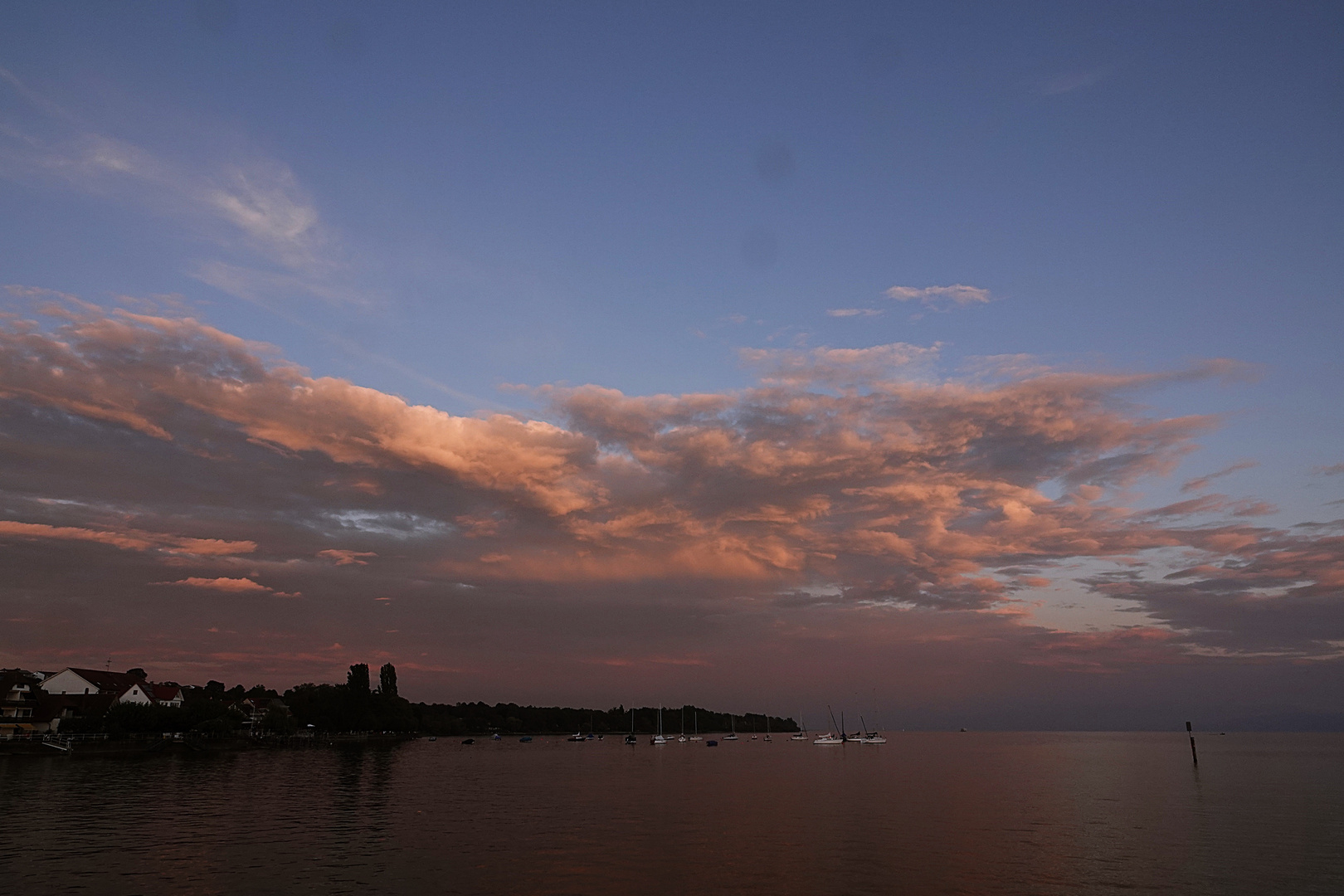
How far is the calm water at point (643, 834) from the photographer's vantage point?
3994 centimetres

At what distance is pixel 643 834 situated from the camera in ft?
185

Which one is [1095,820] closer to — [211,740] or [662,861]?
[662,861]

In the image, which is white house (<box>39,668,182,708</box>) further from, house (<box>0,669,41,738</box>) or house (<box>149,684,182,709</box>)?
house (<box>0,669,41,738</box>)

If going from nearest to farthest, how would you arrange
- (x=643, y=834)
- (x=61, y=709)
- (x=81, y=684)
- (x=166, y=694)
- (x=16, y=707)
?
1. (x=643, y=834)
2. (x=16, y=707)
3. (x=61, y=709)
4. (x=81, y=684)
5. (x=166, y=694)

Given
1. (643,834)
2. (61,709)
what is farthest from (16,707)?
(643,834)

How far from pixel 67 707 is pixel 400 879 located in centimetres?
13700

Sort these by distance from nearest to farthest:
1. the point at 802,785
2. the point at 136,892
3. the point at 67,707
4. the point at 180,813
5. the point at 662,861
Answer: the point at 136,892 → the point at 662,861 → the point at 180,813 → the point at 802,785 → the point at 67,707

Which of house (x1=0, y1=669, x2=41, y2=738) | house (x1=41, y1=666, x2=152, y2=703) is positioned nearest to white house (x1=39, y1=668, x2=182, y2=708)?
house (x1=41, y1=666, x2=152, y2=703)

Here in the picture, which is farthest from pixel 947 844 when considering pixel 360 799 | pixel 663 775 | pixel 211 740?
pixel 211 740

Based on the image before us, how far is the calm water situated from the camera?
39.9 m

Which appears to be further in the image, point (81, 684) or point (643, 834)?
point (81, 684)

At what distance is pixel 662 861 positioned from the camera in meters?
45.3

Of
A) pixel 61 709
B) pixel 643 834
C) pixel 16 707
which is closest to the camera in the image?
pixel 643 834

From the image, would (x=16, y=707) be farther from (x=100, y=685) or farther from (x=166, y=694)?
(x=166, y=694)
